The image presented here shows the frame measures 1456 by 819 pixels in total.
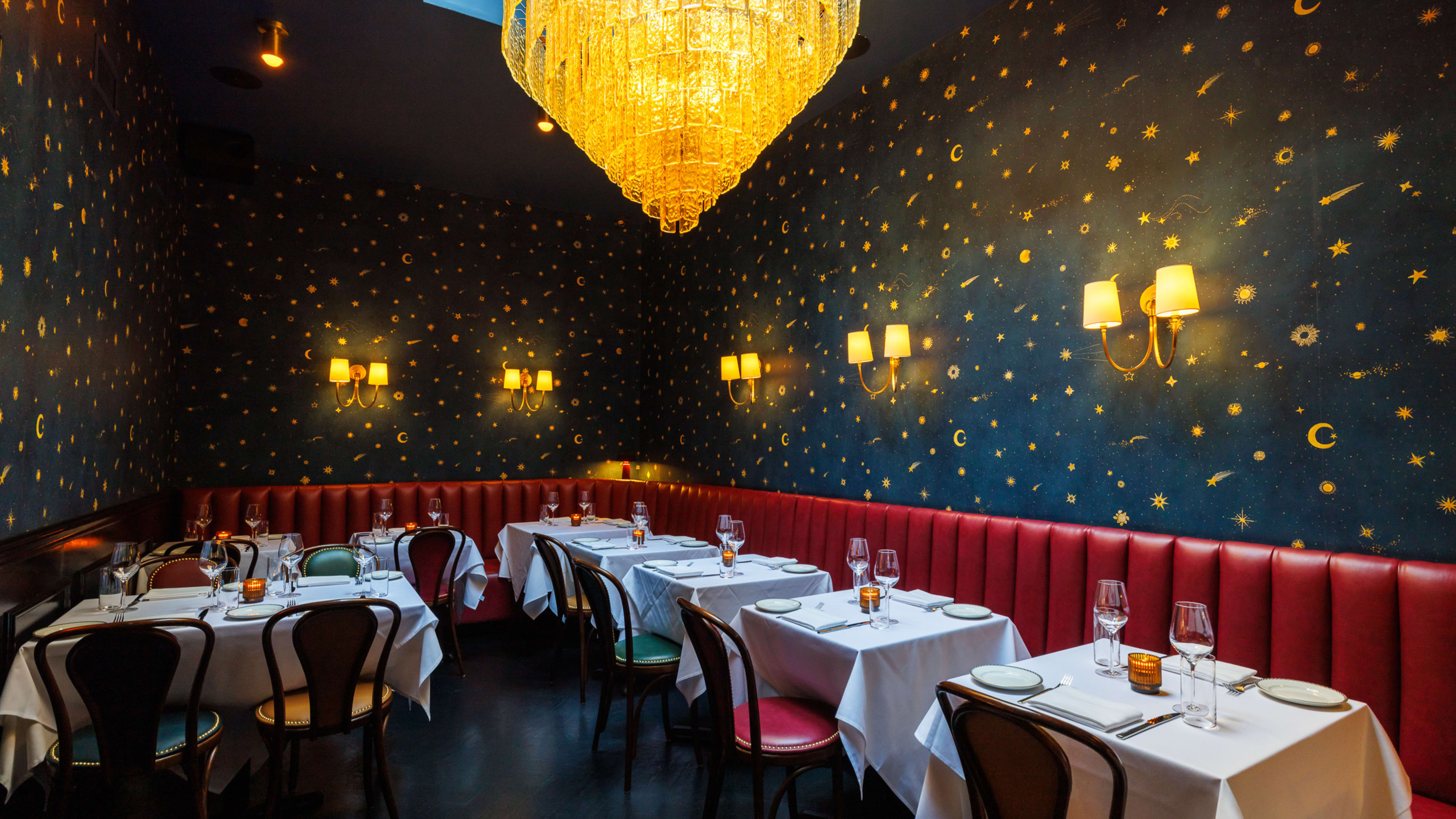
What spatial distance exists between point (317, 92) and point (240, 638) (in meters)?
4.19

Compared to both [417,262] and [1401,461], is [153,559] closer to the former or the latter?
[417,262]

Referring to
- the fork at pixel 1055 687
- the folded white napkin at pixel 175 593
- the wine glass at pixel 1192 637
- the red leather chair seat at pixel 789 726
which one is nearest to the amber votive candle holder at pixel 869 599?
the red leather chair seat at pixel 789 726

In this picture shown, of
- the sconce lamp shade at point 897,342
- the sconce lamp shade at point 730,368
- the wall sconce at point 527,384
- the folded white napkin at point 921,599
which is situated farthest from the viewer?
the wall sconce at point 527,384

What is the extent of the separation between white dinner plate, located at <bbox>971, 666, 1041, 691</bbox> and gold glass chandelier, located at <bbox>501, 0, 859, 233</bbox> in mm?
2354

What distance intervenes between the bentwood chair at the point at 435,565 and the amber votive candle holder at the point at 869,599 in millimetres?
2921

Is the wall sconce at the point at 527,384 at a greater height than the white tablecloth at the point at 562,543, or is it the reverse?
the wall sconce at the point at 527,384

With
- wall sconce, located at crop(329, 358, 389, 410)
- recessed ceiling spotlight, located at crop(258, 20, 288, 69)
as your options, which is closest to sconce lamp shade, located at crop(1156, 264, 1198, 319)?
recessed ceiling spotlight, located at crop(258, 20, 288, 69)

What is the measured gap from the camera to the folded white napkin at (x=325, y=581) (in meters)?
3.36

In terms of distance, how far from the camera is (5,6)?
2.40m

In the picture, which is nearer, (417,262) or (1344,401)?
(1344,401)

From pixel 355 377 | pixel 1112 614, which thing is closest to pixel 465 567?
pixel 355 377

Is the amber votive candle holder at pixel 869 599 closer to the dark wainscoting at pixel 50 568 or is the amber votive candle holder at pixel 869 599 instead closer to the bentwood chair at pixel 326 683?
the bentwood chair at pixel 326 683

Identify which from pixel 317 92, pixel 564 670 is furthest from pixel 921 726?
pixel 317 92

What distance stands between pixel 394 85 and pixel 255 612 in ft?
12.7
